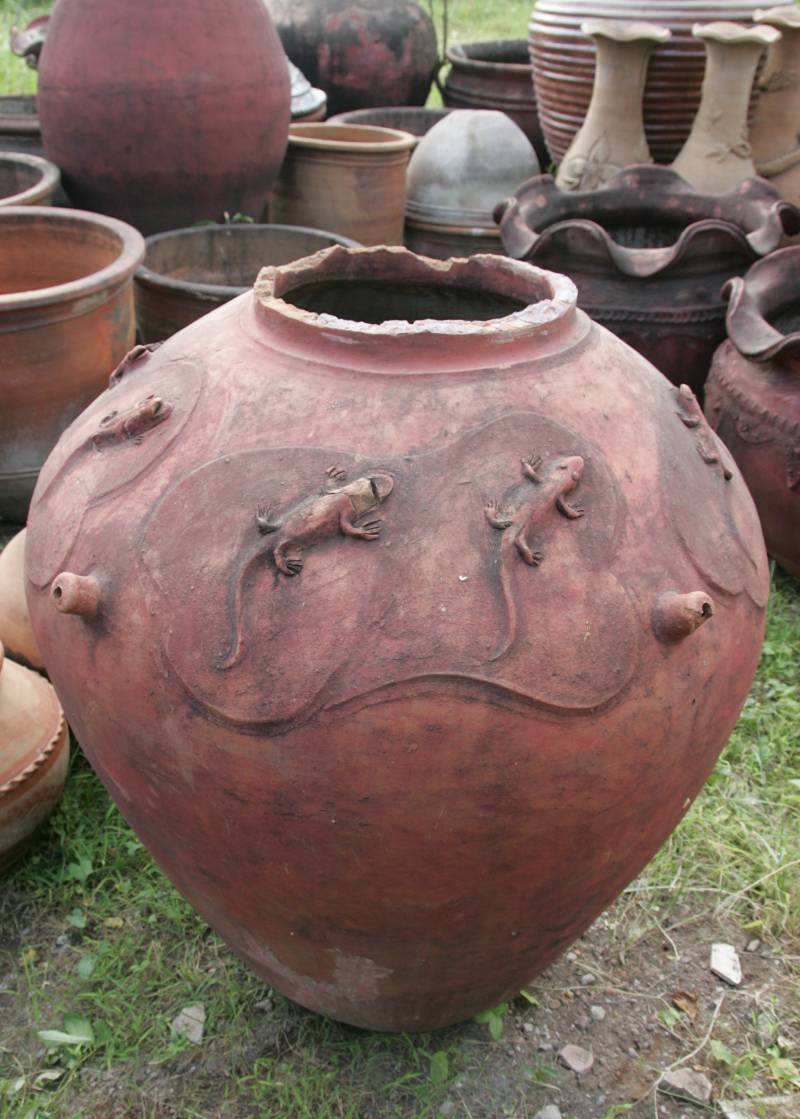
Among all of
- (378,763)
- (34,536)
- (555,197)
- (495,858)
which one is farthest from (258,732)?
(555,197)

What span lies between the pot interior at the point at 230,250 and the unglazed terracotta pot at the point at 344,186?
62cm

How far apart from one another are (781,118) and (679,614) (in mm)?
3826

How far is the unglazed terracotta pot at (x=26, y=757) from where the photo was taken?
2.08m

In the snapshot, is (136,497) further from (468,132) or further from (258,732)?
(468,132)

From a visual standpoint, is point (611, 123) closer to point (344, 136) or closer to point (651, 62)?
point (651, 62)

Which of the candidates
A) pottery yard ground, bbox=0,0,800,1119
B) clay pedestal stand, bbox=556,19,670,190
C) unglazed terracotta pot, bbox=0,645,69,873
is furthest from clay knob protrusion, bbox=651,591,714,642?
clay pedestal stand, bbox=556,19,670,190

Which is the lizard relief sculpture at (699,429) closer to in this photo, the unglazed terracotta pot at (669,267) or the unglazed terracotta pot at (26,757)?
the unglazed terracotta pot at (26,757)

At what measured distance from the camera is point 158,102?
362 cm

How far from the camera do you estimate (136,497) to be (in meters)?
1.41

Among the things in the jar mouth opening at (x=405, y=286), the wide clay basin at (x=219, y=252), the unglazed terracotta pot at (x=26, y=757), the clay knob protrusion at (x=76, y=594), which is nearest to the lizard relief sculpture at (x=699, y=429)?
the jar mouth opening at (x=405, y=286)

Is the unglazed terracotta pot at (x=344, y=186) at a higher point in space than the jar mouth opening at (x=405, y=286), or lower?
lower

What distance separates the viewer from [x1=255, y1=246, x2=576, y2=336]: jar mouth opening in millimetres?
1658

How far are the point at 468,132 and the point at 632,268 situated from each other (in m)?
1.73

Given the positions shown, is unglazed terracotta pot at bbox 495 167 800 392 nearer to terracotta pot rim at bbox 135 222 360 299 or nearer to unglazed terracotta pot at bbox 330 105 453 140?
terracotta pot rim at bbox 135 222 360 299
